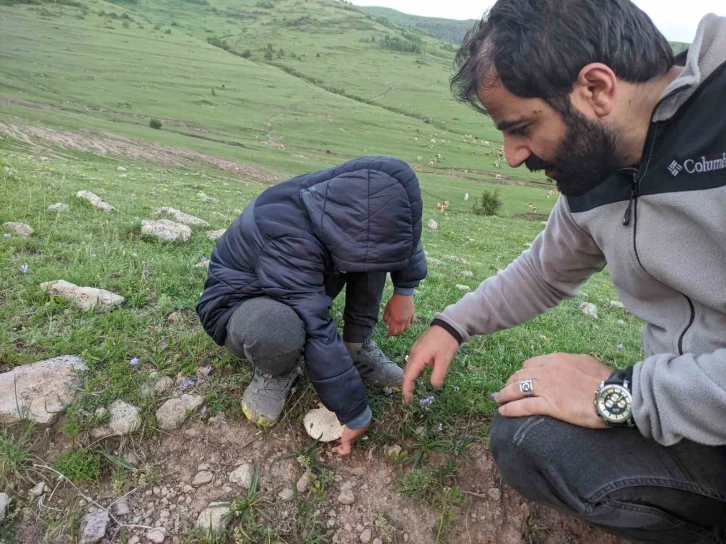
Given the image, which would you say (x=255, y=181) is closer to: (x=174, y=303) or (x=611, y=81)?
(x=174, y=303)

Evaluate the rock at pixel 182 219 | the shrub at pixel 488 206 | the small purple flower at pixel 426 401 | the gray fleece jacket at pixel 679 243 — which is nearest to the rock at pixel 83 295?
the small purple flower at pixel 426 401

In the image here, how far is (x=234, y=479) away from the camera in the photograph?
2.48m

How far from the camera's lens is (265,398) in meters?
2.70

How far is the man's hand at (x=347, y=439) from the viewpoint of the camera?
2559 millimetres

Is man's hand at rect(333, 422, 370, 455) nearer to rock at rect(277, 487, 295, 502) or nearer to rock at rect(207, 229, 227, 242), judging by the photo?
rock at rect(277, 487, 295, 502)

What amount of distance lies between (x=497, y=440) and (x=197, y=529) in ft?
4.36

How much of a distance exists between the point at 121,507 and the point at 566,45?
2621 millimetres

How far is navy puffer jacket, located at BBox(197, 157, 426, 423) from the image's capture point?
2.44 metres

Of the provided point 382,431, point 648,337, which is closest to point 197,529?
point 382,431

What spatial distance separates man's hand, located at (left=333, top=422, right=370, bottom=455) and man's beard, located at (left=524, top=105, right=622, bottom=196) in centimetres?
148

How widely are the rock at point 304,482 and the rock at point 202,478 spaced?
412 mm

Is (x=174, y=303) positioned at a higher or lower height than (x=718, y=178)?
lower

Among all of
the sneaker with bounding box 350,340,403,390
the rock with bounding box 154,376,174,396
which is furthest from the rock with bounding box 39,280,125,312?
the sneaker with bounding box 350,340,403,390

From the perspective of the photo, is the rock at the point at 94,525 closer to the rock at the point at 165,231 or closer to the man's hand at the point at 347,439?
the man's hand at the point at 347,439
